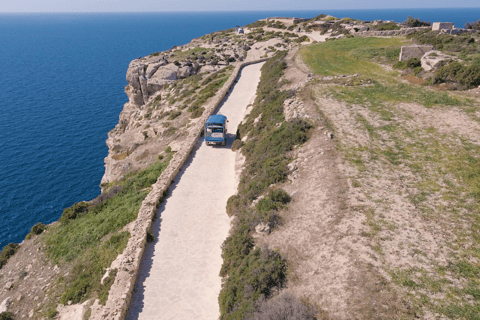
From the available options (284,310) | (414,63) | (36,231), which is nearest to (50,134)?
(36,231)

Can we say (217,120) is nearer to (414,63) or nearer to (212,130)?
(212,130)

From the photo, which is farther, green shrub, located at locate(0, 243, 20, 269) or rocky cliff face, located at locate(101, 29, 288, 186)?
rocky cliff face, located at locate(101, 29, 288, 186)

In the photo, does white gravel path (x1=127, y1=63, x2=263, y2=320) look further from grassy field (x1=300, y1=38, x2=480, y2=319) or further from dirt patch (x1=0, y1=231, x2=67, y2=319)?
grassy field (x1=300, y1=38, x2=480, y2=319)

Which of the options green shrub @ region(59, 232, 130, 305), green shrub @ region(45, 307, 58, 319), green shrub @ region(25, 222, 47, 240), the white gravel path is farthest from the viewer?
green shrub @ region(25, 222, 47, 240)

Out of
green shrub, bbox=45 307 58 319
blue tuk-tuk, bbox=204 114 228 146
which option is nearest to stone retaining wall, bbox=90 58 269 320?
green shrub, bbox=45 307 58 319

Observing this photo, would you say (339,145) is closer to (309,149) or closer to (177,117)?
(309,149)
